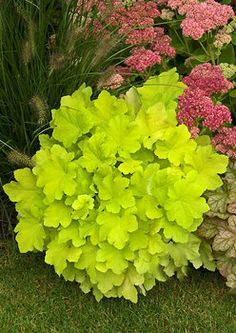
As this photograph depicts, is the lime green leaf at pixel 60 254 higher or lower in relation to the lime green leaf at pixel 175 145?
lower

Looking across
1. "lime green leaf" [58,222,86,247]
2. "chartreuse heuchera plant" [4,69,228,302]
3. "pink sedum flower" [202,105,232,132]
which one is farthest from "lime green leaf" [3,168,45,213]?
"pink sedum flower" [202,105,232,132]

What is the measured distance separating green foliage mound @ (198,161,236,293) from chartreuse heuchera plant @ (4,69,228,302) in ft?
0.21

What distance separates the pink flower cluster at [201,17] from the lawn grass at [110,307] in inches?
42.0

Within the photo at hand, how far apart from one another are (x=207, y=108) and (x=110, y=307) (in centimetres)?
93

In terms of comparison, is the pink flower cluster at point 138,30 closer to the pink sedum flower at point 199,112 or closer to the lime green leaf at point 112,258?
the pink sedum flower at point 199,112

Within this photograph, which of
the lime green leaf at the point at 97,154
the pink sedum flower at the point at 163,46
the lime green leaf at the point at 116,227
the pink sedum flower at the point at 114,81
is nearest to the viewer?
the lime green leaf at the point at 116,227

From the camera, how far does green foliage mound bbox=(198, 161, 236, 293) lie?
349 centimetres

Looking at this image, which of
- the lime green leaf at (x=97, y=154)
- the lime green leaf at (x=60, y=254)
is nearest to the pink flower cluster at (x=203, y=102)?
the lime green leaf at (x=97, y=154)

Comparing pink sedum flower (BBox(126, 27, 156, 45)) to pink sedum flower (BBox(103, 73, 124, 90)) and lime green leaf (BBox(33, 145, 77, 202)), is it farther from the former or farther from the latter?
lime green leaf (BBox(33, 145, 77, 202))

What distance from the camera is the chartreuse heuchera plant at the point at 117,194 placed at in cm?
340

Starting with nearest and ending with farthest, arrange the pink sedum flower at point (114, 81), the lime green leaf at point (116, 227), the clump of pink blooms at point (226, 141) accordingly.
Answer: the lime green leaf at point (116, 227) → the clump of pink blooms at point (226, 141) → the pink sedum flower at point (114, 81)

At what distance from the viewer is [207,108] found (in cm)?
350

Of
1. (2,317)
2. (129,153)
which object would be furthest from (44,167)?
(2,317)

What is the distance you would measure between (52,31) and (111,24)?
32 cm
